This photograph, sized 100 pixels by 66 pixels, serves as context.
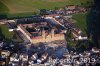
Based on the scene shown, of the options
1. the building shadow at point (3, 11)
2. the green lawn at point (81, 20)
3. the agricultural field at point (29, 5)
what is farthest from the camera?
the agricultural field at point (29, 5)

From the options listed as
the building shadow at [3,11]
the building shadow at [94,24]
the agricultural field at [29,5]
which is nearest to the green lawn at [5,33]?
the building shadow at [3,11]

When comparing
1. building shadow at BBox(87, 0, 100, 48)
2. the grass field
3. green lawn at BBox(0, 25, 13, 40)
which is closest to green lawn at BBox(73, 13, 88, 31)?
building shadow at BBox(87, 0, 100, 48)

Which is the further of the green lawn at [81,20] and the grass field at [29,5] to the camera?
the grass field at [29,5]

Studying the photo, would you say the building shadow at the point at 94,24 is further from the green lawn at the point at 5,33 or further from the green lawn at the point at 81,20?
the green lawn at the point at 5,33

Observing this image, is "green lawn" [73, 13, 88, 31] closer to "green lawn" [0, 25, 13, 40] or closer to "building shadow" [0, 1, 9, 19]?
"green lawn" [0, 25, 13, 40]

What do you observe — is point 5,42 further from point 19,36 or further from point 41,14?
point 41,14

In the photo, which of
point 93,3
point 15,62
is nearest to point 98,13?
point 93,3

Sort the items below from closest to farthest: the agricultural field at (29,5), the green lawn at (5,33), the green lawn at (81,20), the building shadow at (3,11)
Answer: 1. the green lawn at (5,33)
2. the green lawn at (81,20)
3. the building shadow at (3,11)
4. the agricultural field at (29,5)
